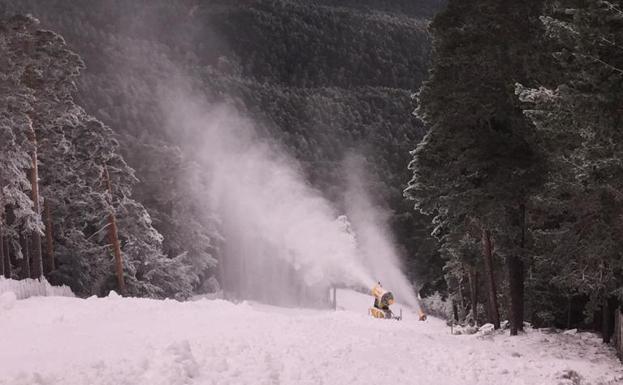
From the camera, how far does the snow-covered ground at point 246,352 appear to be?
9961 millimetres

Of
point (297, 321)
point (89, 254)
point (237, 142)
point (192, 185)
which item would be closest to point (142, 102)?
point (237, 142)

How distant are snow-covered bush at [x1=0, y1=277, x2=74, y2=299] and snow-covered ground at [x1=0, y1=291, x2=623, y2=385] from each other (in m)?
1.09

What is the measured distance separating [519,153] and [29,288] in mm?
17913

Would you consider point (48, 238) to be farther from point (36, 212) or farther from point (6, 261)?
point (36, 212)

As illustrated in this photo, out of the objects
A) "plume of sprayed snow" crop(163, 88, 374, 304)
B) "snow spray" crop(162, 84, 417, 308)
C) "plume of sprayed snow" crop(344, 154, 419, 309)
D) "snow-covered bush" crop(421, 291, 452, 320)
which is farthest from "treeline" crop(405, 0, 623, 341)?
"snow-covered bush" crop(421, 291, 452, 320)

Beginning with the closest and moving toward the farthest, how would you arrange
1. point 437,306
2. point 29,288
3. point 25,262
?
1. point 29,288
2. point 25,262
3. point 437,306

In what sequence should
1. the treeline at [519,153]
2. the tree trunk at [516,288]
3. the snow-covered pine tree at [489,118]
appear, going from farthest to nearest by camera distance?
the tree trunk at [516,288] < the snow-covered pine tree at [489,118] < the treeline at [519,153]

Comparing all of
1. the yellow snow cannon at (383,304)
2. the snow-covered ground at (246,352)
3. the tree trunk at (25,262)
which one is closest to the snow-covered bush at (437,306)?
the yellow snow cannon at (383,304)

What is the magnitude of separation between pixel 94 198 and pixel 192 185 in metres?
20.4

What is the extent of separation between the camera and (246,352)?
12523 millimetres

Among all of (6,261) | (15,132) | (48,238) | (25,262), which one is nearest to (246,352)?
(15,132)

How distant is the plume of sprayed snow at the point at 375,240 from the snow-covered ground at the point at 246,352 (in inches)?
1989

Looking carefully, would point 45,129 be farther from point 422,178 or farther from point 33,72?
point 422,178

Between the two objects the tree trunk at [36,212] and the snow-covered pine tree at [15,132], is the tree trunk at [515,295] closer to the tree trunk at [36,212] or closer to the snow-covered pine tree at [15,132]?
the snow-covered pine tree at [15,132]
